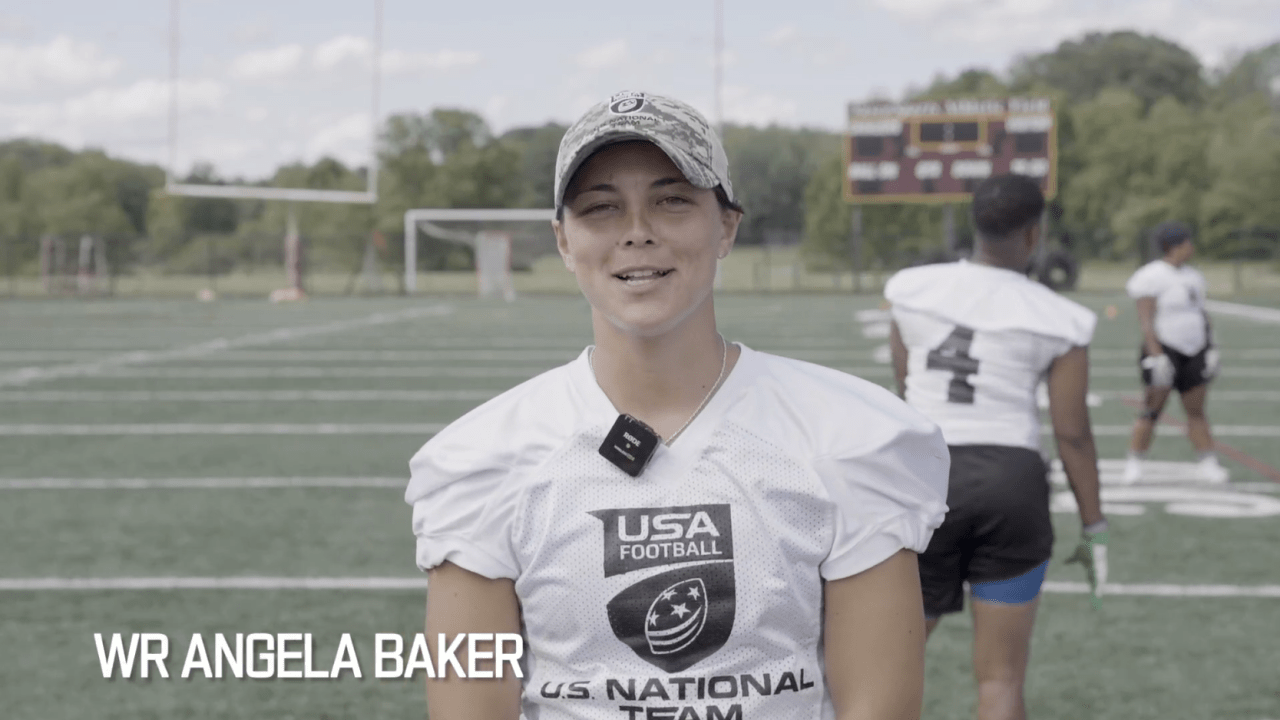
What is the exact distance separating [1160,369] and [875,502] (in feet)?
23.4

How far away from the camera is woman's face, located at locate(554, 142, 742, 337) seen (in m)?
1.73

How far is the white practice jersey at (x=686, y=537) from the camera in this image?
1714 millimetres

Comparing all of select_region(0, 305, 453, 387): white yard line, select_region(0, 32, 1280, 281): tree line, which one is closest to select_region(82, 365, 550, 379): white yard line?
select_region(0, 305, 453, 387): white yard line

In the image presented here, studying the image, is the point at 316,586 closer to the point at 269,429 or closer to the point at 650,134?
the point at 650,134

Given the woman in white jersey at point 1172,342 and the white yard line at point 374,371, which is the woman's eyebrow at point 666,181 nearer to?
the woman in white jersey at point 1172,342

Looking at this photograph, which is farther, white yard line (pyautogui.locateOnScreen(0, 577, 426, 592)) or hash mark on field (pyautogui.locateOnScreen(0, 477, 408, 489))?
hash mark on field (pyautogui.locateOnScreen(0, 477, 408, 489))

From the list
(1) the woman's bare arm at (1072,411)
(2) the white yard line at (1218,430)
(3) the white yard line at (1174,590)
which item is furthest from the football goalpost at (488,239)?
(1) the woman's bare arm at (1072,411)

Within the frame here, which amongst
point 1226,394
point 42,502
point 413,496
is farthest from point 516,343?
point 413,496

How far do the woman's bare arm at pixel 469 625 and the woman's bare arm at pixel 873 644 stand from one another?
0.38 metres

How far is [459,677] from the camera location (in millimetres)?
1728

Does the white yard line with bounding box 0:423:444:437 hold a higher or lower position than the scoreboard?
lower

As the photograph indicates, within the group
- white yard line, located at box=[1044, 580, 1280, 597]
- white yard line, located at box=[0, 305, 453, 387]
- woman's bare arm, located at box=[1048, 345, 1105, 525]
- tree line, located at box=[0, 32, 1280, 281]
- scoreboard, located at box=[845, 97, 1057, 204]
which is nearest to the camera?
woman's bare arm, located at box=[1048, 345, 1105, 525]

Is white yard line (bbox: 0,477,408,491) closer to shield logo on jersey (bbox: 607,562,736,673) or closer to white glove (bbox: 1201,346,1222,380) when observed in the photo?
white glove (bbox: 1201,346,1222,380)

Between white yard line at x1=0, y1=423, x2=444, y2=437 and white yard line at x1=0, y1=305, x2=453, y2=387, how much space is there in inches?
134
